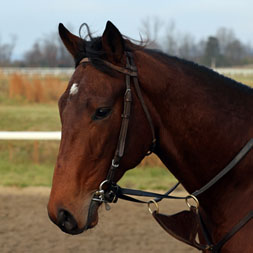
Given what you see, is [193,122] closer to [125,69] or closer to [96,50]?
[125,69]

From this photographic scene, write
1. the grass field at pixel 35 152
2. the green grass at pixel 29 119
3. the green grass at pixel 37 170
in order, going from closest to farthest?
the green grass at pixel 37 170
the grass field at pixel 35 152
the green grass at pixel 29 119

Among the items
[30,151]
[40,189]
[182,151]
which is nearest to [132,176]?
[40,189]

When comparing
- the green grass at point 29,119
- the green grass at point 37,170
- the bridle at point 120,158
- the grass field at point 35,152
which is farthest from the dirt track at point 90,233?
the green grass at point 29,119

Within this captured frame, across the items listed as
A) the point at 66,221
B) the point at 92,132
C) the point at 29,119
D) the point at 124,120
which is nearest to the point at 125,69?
the point at 124,120

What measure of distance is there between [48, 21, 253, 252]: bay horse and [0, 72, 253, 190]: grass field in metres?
1.92

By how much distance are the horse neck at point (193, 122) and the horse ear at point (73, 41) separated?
337 millimetres

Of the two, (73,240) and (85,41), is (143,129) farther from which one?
(73,240)

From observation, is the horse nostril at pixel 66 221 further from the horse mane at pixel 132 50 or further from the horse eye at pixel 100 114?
the horse mane at pixel 132 50

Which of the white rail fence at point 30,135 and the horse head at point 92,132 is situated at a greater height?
the horse head at point 92,132

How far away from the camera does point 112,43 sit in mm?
2434

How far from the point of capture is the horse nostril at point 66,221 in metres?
2.31

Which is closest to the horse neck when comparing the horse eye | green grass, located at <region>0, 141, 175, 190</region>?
the horse eye

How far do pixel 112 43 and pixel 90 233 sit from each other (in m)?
3.31

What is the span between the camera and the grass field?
7664mm
